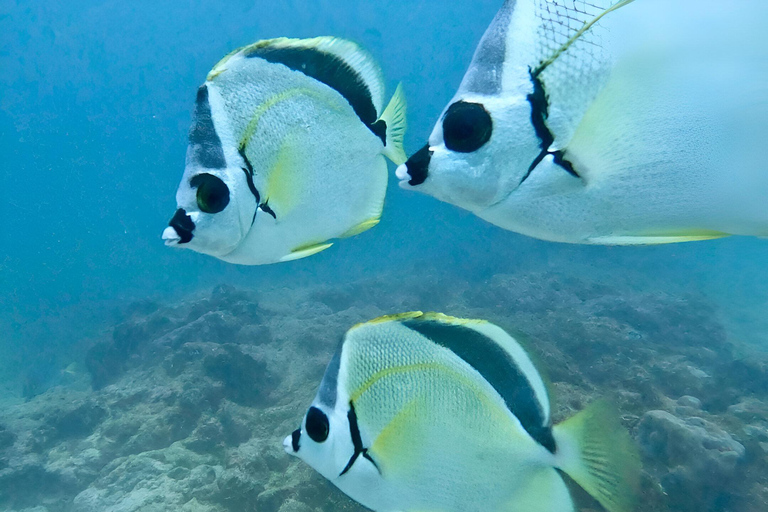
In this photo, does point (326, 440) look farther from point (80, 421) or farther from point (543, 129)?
point (80, 421)

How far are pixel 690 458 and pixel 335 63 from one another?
14.9 ft

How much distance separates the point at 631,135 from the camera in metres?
0.80

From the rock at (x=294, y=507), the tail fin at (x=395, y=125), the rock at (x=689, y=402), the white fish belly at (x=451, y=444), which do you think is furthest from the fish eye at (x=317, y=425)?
the rock at (x=689, y=402)

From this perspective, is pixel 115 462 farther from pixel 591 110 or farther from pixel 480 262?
pixel 480 262

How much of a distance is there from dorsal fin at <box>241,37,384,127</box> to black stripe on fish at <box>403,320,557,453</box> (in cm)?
75

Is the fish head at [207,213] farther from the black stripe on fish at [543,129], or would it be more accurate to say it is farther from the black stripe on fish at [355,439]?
the black stripe on fish at [543,129]

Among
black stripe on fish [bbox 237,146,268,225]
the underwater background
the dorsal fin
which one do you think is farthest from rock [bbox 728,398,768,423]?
black stripe on fish [bbox 237,146,268,225]

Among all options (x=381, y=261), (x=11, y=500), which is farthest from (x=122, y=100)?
(x=11, y=500)

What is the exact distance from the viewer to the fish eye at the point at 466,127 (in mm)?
850

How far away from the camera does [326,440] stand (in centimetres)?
114

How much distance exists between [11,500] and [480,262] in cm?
1590

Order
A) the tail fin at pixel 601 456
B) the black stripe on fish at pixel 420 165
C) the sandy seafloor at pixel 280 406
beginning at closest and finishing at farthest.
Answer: the black stripe on fish at pixel 420 165 < the tail fin at pixel 601 456 < the sandy seafloor at pixel 280 406

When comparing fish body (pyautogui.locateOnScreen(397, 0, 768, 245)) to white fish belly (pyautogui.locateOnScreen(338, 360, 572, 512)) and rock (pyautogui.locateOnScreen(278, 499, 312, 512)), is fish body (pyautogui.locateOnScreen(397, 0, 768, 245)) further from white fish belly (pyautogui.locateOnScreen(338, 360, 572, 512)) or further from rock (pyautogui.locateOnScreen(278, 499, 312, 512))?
rock (pyautogui.locateOnScreen(278, 499, 312, 512))

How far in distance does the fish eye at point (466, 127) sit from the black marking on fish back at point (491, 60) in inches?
1.9
